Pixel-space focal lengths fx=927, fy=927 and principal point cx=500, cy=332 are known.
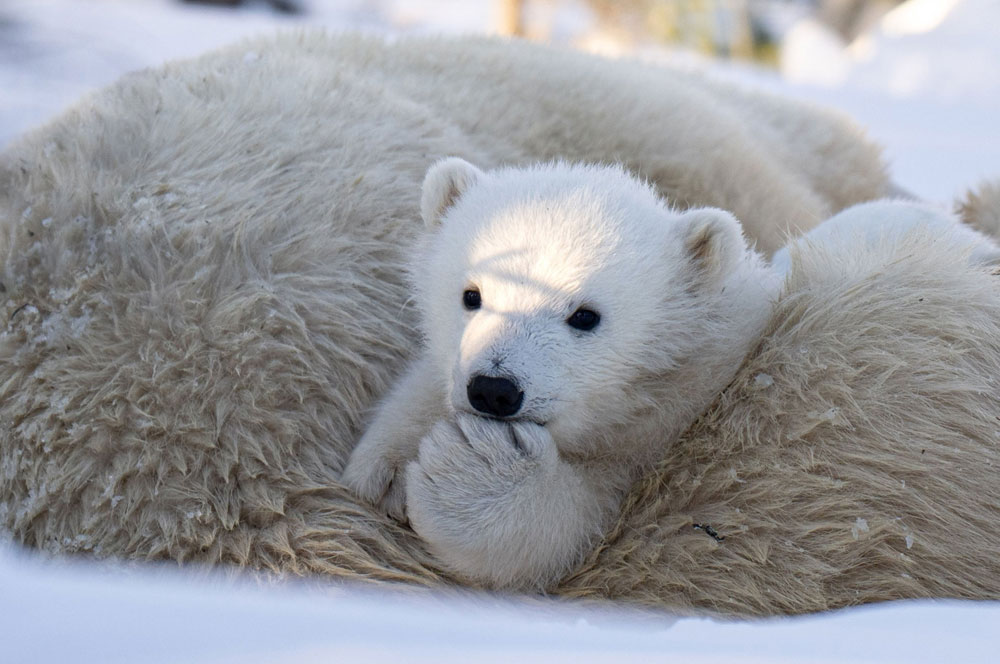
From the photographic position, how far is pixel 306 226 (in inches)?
70.3

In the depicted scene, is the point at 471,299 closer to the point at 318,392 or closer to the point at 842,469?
the point at 318,392

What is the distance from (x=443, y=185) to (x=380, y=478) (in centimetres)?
58

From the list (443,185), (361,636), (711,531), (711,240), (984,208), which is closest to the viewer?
(361,636)

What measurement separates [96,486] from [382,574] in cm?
49

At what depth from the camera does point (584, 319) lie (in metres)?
1.55

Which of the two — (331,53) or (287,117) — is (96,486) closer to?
(287,117)

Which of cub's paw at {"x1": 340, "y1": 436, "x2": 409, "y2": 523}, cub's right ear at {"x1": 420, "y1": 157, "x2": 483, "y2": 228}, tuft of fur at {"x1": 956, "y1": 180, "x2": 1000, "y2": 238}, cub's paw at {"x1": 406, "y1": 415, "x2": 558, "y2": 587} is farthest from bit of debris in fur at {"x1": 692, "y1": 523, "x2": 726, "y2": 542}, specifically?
tuft of fur at {"x1": 956, "y1": 180, "x2": 1000, "y2": 238}

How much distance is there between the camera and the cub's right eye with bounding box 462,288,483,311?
163 centimetres

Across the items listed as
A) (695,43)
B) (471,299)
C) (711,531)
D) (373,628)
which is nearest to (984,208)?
(711,531)

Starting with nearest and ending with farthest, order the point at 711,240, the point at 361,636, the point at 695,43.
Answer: the point at 361,636 → the point at 711,240 → the point at 695,43

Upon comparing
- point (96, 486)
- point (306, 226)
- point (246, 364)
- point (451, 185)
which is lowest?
point (96, 486)

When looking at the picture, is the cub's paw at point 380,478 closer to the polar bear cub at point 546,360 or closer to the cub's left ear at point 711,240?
the polar bear cub at point 546,360

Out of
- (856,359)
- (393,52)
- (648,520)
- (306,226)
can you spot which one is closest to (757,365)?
(856,359)

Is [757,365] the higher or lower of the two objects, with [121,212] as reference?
higher
